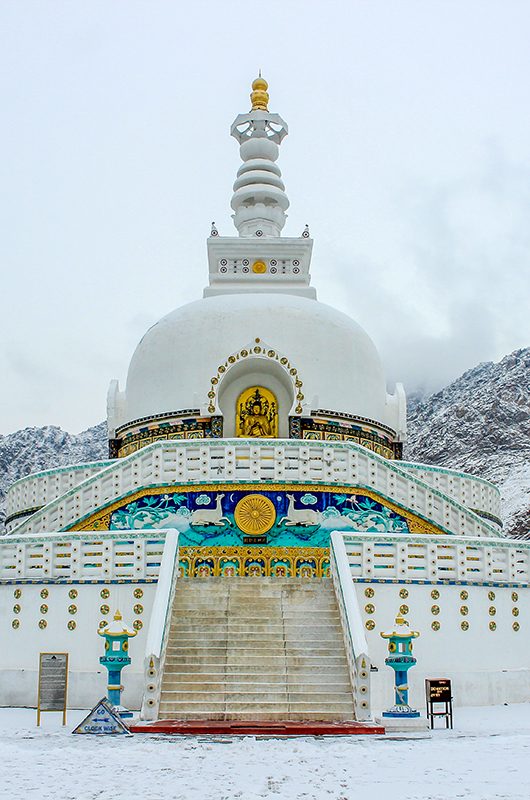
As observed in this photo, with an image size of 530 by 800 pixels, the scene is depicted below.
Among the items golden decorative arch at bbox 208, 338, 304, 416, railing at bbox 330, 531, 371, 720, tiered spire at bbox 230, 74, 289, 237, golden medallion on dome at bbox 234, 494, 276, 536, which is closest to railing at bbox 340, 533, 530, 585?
railing at bbox 330, 531, 371, 720

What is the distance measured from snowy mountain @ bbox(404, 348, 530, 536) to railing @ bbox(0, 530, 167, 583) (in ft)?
142

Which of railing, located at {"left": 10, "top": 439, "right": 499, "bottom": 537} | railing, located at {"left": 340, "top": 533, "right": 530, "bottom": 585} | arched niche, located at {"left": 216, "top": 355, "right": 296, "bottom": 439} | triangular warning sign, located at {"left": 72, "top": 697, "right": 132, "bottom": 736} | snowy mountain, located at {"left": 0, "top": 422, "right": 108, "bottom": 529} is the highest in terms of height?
snowy mountain, located at {"left": 0, "top": 422, "right": 108, "bottom": 529}

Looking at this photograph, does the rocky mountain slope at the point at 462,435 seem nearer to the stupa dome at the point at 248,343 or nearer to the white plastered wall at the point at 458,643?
the stupa dome at the point at 248,343

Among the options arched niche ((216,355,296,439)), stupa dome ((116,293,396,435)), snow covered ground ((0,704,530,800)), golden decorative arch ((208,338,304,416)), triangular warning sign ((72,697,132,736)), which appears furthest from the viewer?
stupa dome ((116,293,396,435))

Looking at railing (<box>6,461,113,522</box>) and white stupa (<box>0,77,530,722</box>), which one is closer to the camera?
white stupa (<box>0,77,530,722</box>)

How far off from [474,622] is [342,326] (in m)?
10.1

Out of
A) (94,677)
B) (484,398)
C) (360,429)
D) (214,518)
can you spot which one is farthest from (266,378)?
(484,398)

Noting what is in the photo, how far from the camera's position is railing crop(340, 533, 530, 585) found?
13.3 metres

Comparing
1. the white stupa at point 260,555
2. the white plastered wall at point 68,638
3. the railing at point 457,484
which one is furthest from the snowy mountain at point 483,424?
the white plastered wall at point 68,638

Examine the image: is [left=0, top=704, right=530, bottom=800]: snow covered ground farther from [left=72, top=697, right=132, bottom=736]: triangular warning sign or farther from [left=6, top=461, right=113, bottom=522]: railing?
[left=6, top=461, right=113, bottom=522]: railing

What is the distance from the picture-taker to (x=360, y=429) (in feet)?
68.0

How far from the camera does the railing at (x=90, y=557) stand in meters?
13.2

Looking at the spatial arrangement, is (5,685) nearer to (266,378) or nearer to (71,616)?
(71,616)

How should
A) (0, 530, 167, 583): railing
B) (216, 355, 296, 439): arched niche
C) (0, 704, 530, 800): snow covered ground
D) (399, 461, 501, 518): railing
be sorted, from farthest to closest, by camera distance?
(216, 355, 296, 439): arched niche
(399, 461, 501, 518): railing
(0, 530, 167, 583): railing
(0, 704, 530, 800): snow covered ground
